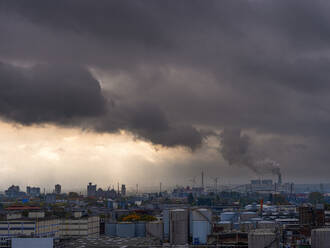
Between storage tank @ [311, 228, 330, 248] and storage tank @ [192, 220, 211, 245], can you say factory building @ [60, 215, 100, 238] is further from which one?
storage tank @ [311, 228, 330, 248]

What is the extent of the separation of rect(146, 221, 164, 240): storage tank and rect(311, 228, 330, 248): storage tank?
14910 mm

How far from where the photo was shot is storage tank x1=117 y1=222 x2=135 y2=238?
49.2 meters

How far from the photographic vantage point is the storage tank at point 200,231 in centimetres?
3948

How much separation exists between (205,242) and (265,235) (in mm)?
9735

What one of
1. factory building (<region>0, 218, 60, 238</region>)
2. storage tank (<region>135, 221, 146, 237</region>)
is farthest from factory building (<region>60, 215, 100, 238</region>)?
storage tank (<region>135, 221, 146, 237</region>)

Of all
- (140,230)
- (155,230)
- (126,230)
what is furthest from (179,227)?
(126,230)

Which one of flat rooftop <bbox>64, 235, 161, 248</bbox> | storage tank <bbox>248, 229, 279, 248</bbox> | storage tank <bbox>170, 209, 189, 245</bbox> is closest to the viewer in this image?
storage tank <bbox>248, 229, 279, 248</bbox>

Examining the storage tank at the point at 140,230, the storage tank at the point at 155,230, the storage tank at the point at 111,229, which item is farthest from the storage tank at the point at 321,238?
the storage tank at the point at 111,229

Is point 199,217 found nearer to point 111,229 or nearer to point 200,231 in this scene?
point 200,231

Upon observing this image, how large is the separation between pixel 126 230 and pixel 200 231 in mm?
12266

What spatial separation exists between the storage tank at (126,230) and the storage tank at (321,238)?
2082 centimetres

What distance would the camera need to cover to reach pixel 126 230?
163ft

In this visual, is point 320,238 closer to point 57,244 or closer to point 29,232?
point 57,244

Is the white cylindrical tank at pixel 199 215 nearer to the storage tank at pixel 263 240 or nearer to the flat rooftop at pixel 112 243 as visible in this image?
the flat rooftop at pixel 112 243
